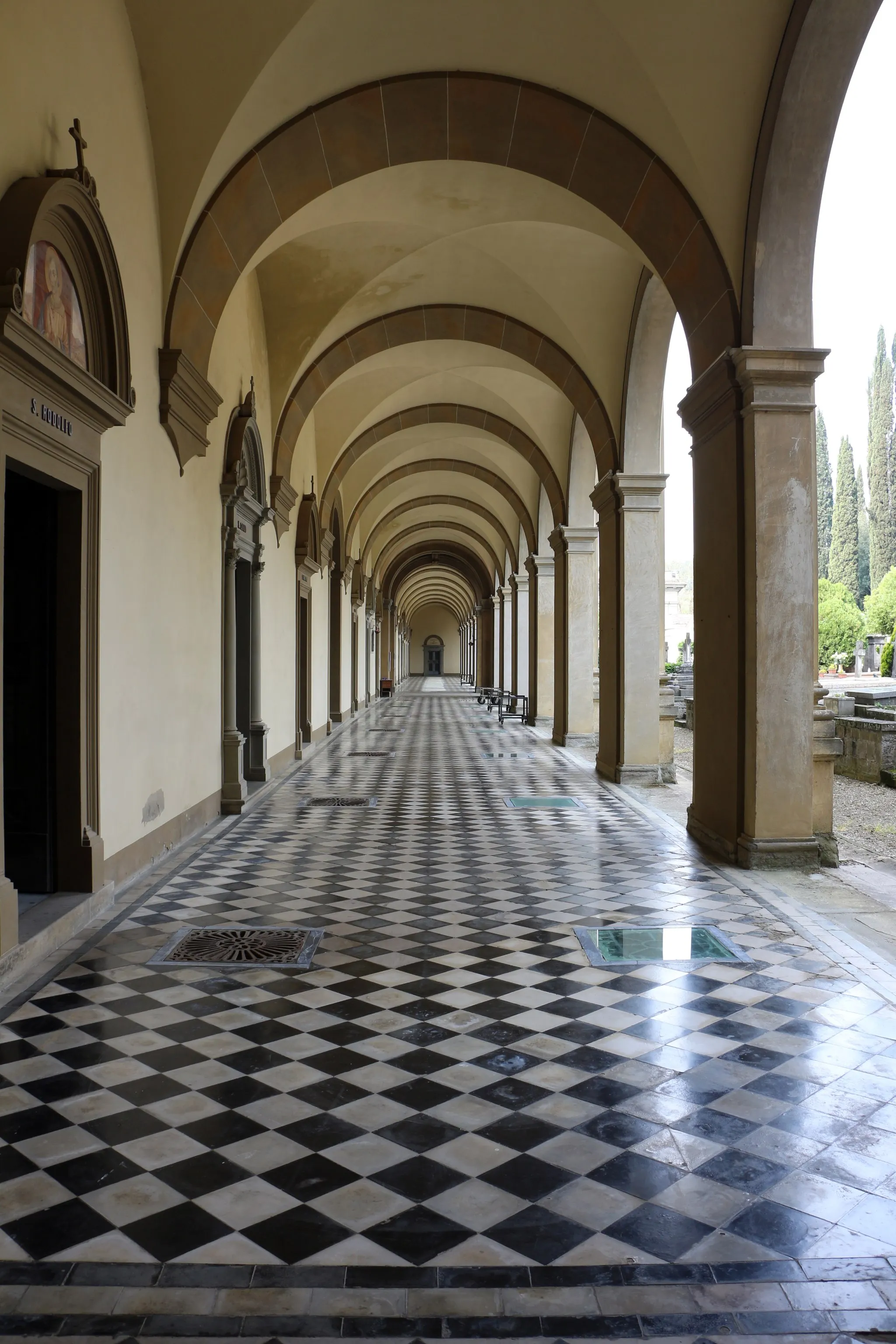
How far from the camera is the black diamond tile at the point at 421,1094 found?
331cm

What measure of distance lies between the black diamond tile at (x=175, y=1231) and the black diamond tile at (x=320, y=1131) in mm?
440

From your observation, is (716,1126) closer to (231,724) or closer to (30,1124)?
(30,1124)

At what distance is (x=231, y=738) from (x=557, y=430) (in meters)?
9.32

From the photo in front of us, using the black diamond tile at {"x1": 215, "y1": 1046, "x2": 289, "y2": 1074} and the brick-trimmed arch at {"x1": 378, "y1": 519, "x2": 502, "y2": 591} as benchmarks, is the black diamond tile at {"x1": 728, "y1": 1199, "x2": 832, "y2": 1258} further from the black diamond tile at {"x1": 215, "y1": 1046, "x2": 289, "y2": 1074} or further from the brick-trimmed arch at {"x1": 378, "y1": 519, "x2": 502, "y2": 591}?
the brick-trimmed arch at {"x1": 378, "y1": 519, "x2": 502, "y2": 591}

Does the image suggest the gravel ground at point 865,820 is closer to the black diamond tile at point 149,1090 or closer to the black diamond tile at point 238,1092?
the black diamond tile at point 238,1092

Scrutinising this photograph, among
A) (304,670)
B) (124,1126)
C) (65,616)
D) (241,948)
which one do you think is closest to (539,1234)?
(124,1126)

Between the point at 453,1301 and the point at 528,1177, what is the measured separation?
0.59m

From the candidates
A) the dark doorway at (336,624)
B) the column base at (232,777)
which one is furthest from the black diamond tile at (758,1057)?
the dark doorway at (336,624)

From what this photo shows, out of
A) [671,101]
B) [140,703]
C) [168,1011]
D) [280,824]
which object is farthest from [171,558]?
[671,101]

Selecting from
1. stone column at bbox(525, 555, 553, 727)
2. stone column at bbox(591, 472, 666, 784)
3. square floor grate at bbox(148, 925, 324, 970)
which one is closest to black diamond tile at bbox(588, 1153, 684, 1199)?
square floor grate at bbox(148, 925, 324, 970)

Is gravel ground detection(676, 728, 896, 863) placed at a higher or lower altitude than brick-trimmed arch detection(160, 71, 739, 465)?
lower

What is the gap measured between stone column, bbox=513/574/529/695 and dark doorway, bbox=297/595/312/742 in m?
10.4

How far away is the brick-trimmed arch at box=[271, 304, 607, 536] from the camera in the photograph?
492 inches

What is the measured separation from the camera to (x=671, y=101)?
7066mm
